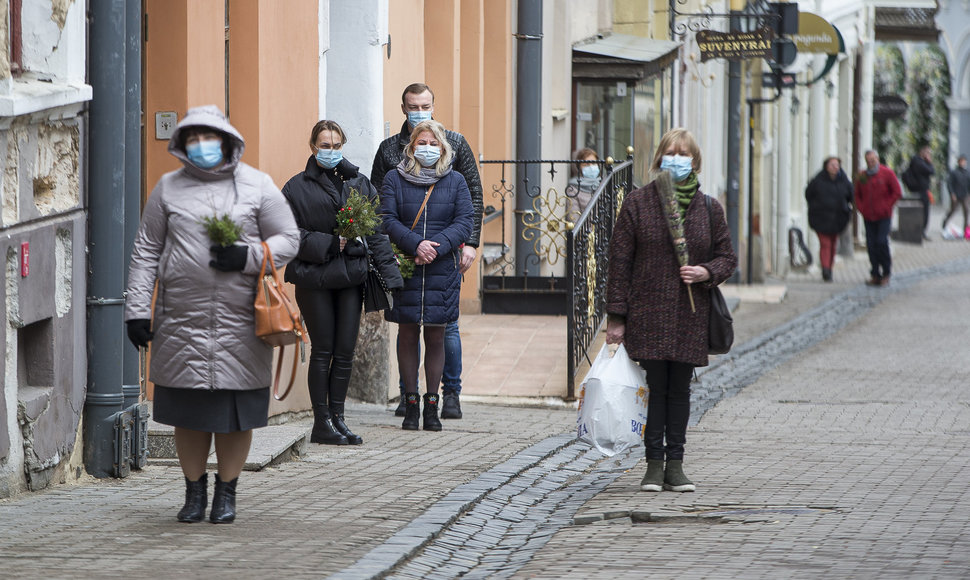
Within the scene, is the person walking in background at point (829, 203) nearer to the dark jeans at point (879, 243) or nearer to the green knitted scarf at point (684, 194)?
the dark jeans at point (879, 243)

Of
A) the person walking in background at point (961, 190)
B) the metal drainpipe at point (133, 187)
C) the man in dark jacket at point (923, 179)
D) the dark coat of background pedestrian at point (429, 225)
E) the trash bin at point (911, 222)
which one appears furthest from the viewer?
the person walking in background at point (961, 190)

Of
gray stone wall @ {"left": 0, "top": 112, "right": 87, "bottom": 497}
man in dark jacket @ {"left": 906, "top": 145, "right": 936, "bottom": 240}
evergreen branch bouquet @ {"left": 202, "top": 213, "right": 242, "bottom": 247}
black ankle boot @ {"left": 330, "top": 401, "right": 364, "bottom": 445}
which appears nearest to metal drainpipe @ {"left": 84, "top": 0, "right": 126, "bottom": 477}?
gray stone wall @ {"left": 0, "top": 112, "right": 87, "bottom": 497}

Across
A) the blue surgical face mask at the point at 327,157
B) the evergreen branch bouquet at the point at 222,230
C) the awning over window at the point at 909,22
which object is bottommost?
the evergreen branch bouquet at the point at 222,230

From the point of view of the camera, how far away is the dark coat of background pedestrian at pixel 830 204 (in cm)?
2488

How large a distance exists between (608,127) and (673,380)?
11.8 m

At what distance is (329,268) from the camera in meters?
9.29

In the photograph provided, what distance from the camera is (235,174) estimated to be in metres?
7.04

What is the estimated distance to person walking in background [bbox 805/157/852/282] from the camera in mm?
24891

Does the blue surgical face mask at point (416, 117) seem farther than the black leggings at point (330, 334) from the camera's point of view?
Yes

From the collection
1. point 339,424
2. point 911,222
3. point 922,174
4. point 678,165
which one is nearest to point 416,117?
point 339,424

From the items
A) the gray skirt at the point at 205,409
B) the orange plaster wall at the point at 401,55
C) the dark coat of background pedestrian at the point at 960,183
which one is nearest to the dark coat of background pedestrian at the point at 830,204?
the dark coat of background pedestrian at the point at 960,183

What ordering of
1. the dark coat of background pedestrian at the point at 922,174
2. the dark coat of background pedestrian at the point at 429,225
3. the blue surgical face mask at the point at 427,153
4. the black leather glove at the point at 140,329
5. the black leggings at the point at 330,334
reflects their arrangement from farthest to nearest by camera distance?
1. the dark coat of background pedestrian at the point at 922,174
2. the dark coat of background pedestrian at the point at 429,225
3. the blue surgical face mask at the point at 427,153
4. the black leggings at the point at 330,334
5. the black leather glove at the point at 140,329

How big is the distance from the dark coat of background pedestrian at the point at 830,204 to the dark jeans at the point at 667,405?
673 inches

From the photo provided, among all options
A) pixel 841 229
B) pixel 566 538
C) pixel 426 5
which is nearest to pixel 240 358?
pixel 566 538
